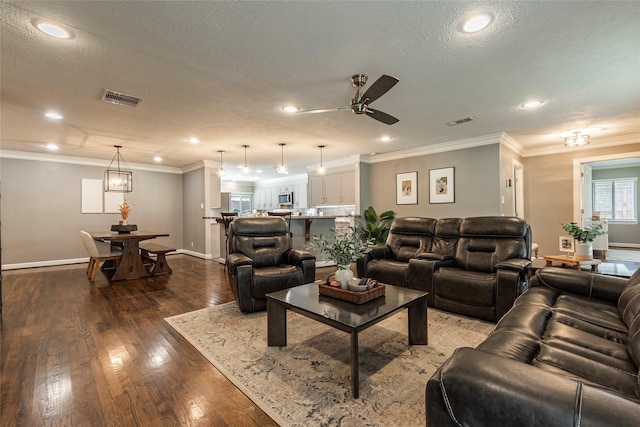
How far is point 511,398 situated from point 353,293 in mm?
1419

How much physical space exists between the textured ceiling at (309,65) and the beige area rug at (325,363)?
7.85ft

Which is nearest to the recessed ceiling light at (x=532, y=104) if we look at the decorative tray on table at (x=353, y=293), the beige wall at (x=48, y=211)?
the decorative tray on table at (x=353, y=293)

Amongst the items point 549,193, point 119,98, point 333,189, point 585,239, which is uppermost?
point 119,98

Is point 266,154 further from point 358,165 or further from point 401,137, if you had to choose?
point 401,137

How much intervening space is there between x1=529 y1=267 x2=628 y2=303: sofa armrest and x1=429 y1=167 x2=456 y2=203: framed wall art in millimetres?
3323

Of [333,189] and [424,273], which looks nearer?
[424,273]

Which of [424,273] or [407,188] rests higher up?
[407,188]

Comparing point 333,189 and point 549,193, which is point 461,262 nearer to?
point 549,193

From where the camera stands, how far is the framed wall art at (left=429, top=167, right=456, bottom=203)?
5.50 meters

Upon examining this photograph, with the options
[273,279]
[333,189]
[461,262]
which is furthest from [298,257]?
[333,189]

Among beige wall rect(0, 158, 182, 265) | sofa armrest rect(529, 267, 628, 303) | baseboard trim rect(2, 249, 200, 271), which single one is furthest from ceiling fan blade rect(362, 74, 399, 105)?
beige wall rect(0, 158, 182, 265)

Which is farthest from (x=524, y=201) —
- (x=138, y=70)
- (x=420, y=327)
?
(x=138, y=70)

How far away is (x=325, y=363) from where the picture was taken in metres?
2.14

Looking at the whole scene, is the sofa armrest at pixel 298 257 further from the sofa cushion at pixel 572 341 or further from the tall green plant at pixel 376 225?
the tall green plant at pixel 376 225
